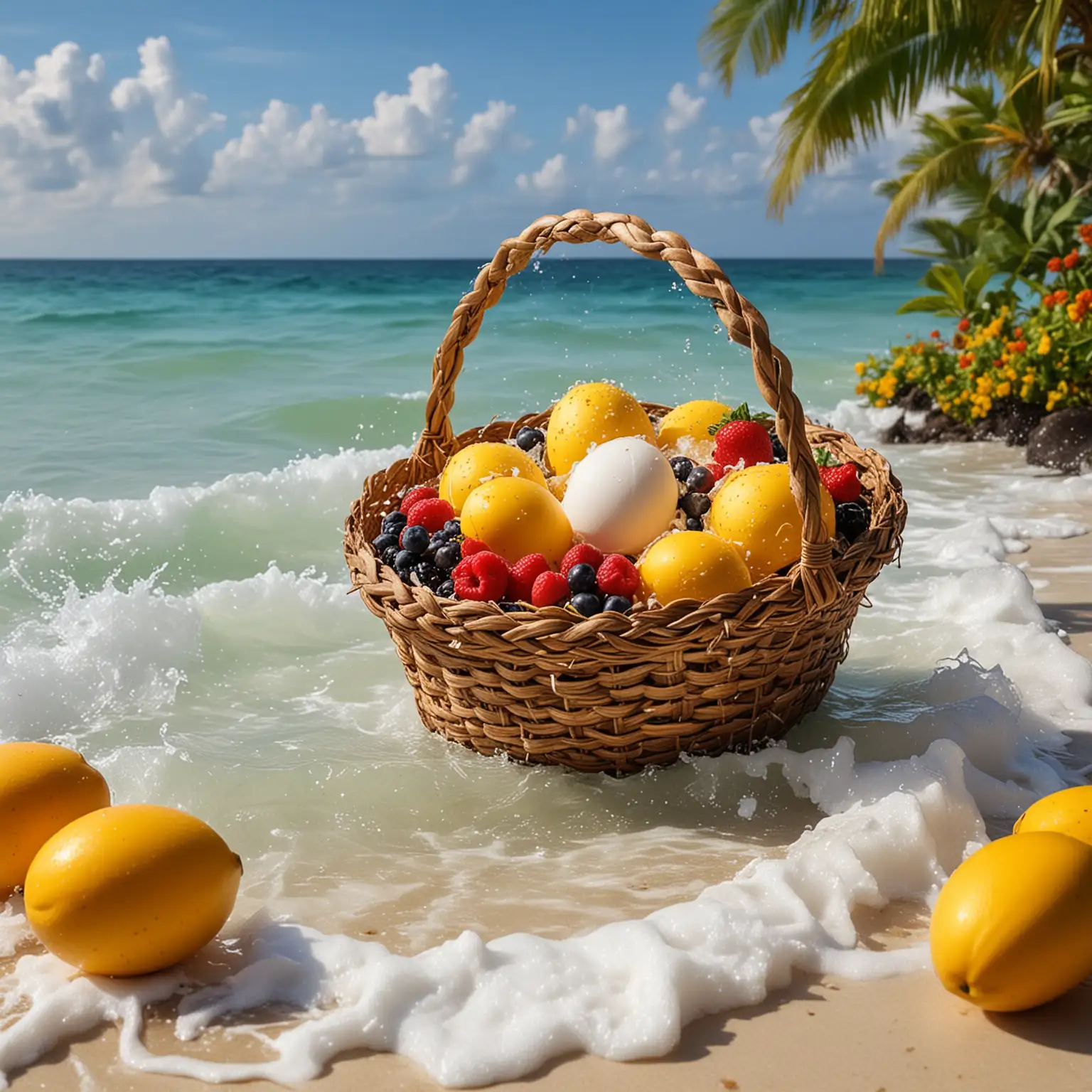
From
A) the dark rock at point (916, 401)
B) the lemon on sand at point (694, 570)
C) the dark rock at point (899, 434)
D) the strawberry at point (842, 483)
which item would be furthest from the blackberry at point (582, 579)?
the dark rock at point (916, 401)

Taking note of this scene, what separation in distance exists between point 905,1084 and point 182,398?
10.1 m

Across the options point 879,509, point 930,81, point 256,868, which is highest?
point 930,81

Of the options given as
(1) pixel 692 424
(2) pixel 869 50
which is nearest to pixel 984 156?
(2) pixel 869 50

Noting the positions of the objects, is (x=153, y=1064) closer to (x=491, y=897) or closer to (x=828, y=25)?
(x=491, y=897)

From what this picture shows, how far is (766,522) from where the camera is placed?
2496 mm

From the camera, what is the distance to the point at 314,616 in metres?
4.04

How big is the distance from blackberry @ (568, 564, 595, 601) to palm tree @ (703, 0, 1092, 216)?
31.3ft

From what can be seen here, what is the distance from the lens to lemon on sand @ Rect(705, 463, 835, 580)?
249 centimetres

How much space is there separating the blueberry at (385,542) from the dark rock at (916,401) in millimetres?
6679

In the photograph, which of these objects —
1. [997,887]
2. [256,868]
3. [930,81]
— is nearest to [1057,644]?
[997,887]

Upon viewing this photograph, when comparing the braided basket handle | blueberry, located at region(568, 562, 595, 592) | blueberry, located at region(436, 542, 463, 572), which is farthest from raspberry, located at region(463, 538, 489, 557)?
the braided basket handle

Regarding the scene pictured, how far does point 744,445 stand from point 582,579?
70 centimetres

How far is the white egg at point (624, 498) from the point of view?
2631 mm

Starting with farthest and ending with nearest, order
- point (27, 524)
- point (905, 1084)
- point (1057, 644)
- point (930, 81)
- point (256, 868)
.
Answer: point (930, 81)
point (27, 524)
point (1057, 644)
point (256, 868)
point (905, 1084)
